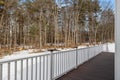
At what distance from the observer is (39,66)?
4.68m

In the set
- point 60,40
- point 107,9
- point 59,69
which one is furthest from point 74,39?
point 59,69

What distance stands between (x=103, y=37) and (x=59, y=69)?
35.7 metres

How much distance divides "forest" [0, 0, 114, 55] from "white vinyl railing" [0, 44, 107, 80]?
17.4 metres

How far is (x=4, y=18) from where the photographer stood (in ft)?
82.2

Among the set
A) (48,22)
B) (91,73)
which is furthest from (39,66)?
(48,22)

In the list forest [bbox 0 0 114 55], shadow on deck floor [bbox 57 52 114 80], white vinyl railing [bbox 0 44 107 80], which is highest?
forest [bbox 0 0 114 55]

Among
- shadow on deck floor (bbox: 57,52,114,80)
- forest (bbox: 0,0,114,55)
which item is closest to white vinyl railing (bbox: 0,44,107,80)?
shadow on deck floor (bbox: 57,52,114,80)

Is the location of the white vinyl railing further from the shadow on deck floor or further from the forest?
the forest

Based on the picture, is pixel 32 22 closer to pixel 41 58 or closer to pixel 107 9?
pixel 107 9

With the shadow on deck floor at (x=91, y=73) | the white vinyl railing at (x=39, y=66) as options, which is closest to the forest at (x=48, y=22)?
the shadow on deck floor at (x=91, y=73)

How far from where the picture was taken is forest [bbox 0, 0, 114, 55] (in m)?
25.7

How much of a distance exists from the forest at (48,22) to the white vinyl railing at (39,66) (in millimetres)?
17422

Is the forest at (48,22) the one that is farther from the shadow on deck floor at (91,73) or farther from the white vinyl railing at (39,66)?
the white vinyl railing at (39,66)

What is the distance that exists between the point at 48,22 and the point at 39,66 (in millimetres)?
27180
